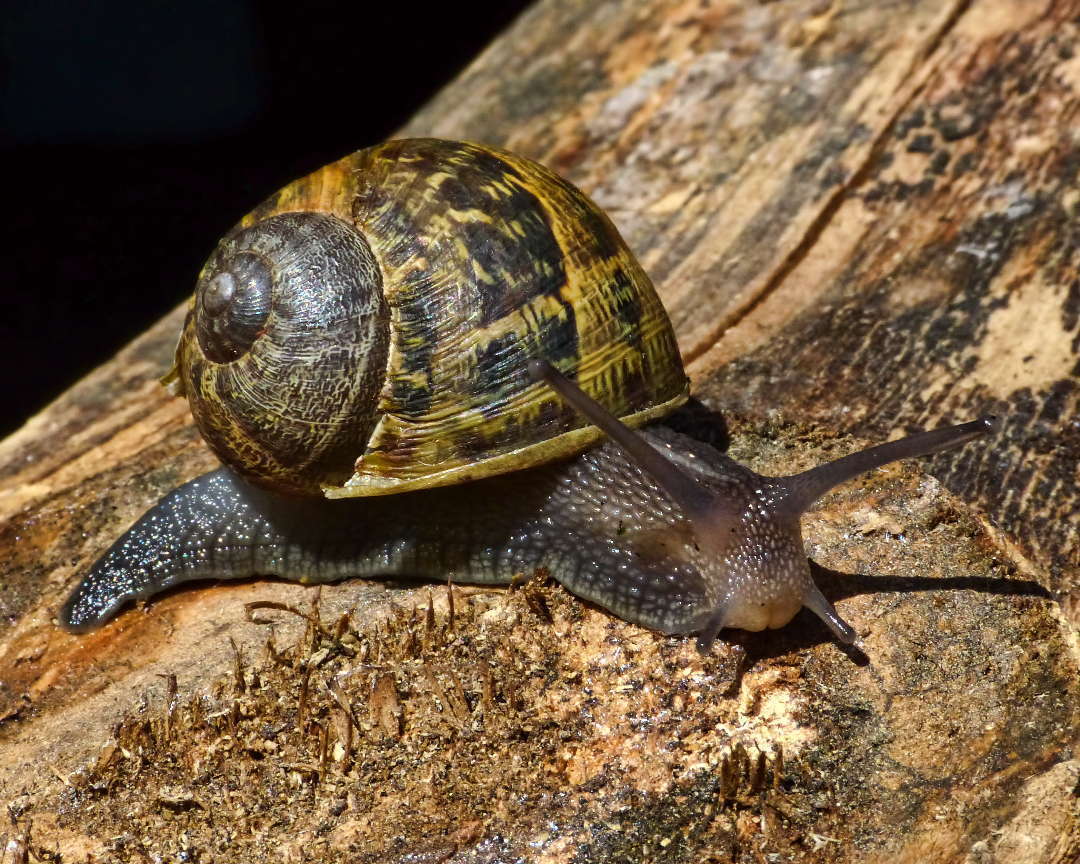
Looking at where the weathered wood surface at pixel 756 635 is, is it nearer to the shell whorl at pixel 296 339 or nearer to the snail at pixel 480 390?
the snail at pixel 480 390

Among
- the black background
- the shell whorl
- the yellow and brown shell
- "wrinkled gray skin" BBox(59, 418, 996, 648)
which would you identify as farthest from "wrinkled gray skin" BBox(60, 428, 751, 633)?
the black background

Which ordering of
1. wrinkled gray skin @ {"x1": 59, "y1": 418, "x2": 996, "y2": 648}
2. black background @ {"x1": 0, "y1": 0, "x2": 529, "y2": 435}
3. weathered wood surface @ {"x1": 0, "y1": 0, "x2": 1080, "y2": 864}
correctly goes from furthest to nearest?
black background @ {"x1": 0, "y1": 0, "x2": 529, "y2": 435}, wrinkled gray skin @ {"x1": 59, "y1": 418, "x2": 996, "y2": 648}, weathered wood surface @ {"x1": 0, "y1": 0, "x2": 1080, "y2": 864}

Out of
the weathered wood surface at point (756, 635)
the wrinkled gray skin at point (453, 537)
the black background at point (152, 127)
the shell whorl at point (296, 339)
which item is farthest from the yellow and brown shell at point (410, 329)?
the black background at point (152, 127)

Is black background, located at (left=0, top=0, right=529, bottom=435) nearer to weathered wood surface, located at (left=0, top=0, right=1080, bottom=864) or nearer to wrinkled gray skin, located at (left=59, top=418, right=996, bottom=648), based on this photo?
weathered wood surface, located at (left=0, top=0, right=1080, bottom=864)

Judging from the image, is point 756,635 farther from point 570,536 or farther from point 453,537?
point 453,537

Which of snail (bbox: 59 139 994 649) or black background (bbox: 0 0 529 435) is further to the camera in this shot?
black background (bbox: 0 0 529 435)

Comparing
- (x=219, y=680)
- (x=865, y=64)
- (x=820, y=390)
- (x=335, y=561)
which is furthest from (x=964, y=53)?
(x=219, y=680)

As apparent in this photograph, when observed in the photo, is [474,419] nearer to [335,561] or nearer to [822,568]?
[335,561]

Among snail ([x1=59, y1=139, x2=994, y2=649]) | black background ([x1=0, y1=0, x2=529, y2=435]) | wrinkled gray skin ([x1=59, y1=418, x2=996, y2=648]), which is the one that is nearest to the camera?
wrinkled gray skin ([x1=59, y1=418, x2=996, y2=648])
